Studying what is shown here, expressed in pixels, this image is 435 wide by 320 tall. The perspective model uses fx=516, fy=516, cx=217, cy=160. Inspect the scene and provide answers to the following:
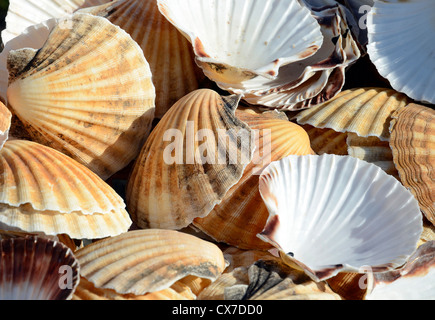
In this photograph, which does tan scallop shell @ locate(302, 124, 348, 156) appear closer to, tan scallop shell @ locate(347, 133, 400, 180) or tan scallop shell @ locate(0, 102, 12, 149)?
tan scallop shell @ locate(347, 133, 400, 180)

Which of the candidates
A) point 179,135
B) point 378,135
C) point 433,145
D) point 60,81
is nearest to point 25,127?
point 60,81

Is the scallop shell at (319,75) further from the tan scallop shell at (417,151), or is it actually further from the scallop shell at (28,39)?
the scallop shell at (28,39)

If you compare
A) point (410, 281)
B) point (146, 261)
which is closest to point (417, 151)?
point (410, 281)

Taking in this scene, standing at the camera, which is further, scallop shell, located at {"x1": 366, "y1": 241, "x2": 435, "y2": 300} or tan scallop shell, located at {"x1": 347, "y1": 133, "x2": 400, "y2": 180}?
tan scallop shell, located at {"x1": 347, "y1": 133, "x2": 400, "y2": 180}

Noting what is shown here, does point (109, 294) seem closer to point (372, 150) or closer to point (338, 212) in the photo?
point (338, 212)

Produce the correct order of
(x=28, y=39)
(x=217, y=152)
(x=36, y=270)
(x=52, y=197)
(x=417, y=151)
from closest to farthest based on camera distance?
(x=36, y=270) → (x=52, y=197) → (x=217, y=152) → (x=417, y=151) → (x=28, y=39)

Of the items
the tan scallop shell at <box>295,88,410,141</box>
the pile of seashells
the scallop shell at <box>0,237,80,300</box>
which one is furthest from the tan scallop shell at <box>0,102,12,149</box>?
the tan scallop shell at <box>295,88,410,141</box>
